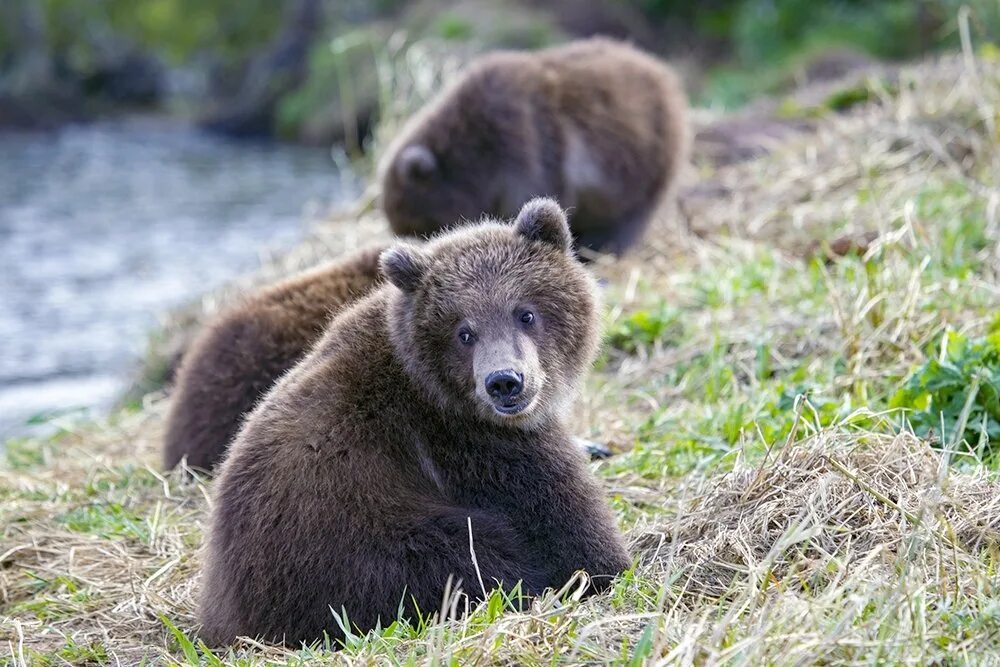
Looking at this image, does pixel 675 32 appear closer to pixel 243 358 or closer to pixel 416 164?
pixel 416 164

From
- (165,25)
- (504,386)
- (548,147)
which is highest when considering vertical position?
(504,386)

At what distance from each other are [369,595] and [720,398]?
2942 millimetres

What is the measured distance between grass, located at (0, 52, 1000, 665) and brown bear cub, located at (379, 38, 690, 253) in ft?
1.79

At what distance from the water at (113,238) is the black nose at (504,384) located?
7.13m

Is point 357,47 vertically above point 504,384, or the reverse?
point 504,384

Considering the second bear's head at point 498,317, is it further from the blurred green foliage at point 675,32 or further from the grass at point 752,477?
the blurred green foliage at point 675,32

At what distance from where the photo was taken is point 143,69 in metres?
51.6

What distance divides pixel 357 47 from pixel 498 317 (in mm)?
28208

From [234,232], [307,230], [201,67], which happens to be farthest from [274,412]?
[201,67]

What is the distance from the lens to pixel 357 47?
105 feet

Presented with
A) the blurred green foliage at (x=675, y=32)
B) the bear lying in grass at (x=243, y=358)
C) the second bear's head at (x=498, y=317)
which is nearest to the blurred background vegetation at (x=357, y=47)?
the blurred green foliage at (x=675, y=32)

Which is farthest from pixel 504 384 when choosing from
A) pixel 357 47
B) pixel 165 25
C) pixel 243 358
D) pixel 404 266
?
pixel 165 25

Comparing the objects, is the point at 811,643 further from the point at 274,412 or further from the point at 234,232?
the point at 234,232

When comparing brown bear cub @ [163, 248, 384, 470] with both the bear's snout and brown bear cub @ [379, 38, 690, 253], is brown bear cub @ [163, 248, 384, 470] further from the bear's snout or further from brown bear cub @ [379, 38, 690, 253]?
brown bear cub @ [379, 38, 690, 253]
